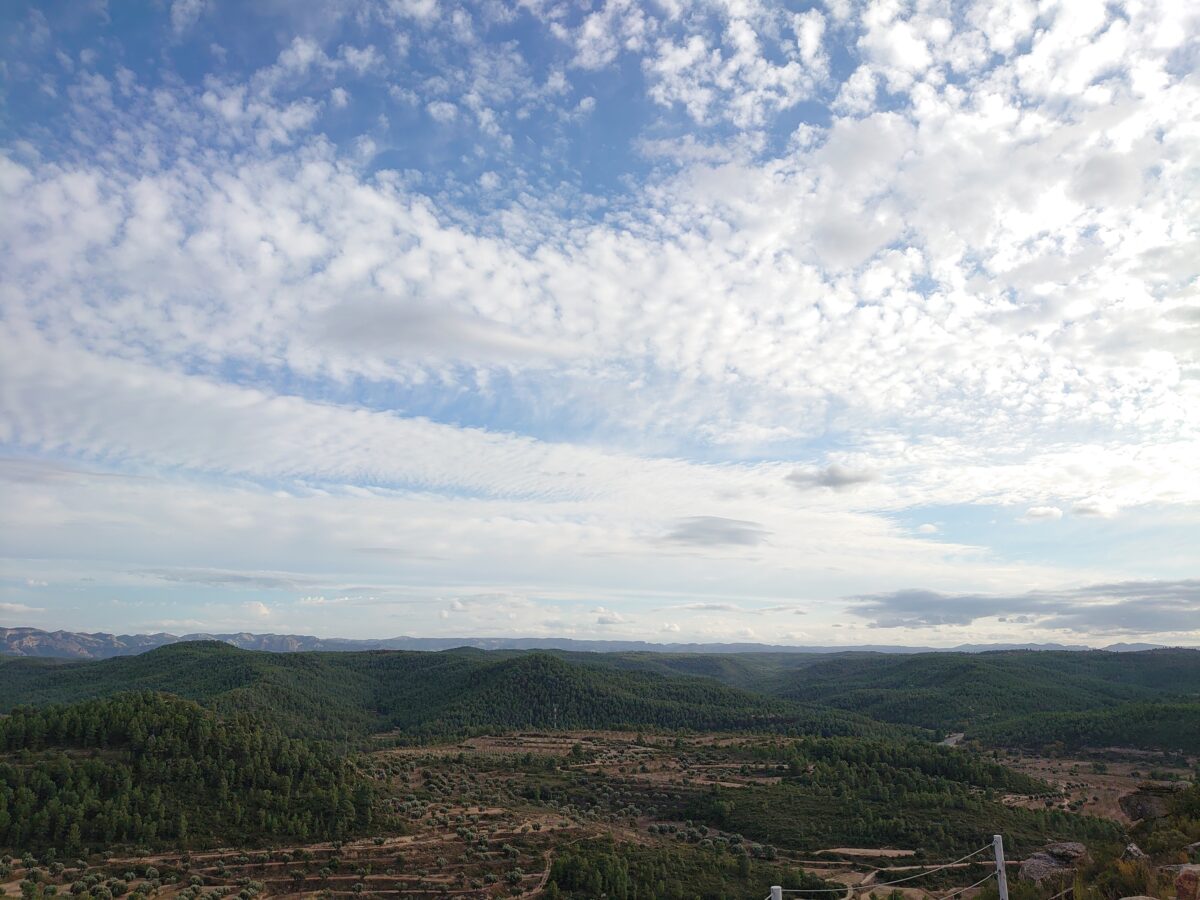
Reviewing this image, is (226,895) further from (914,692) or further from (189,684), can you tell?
(914,692)

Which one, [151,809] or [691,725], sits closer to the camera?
[151,809]

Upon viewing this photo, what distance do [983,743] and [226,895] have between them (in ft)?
424

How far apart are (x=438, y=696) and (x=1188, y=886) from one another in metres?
175

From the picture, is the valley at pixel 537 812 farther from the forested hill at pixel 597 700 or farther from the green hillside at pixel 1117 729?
the forested hill at pixel 597 700

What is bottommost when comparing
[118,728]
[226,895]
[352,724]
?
[352,724]

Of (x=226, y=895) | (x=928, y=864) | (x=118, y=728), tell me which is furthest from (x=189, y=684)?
(x=928, y=864)

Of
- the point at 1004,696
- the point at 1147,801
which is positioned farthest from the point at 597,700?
the point at 1147,801

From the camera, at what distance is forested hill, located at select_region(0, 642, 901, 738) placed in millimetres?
143000

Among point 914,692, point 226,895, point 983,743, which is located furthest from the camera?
point 914,692

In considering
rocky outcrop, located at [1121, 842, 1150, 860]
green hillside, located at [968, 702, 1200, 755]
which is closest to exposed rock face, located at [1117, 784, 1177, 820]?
rocky outcrop, located at [1121, 842, 1150, 860]

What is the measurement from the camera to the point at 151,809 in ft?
148

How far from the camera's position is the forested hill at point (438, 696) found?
143000mm

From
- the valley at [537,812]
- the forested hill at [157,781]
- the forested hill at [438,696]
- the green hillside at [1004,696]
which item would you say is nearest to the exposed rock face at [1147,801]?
the valley at [537,812]

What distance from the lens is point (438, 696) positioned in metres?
174
